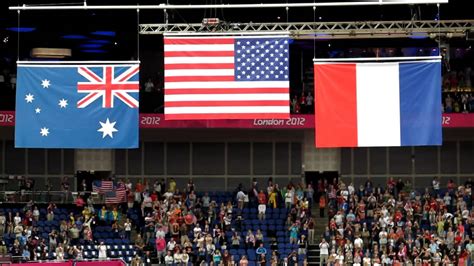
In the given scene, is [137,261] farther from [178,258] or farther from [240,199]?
[240,199]

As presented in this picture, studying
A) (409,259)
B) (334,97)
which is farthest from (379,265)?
(334,97)

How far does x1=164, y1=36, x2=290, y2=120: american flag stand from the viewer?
3512 cm

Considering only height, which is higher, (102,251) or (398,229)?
(398,229)

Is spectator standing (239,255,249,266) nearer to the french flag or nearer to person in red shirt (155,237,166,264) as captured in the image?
person in red shirt (155,237,166,264)

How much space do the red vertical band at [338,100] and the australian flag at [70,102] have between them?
5.48 m

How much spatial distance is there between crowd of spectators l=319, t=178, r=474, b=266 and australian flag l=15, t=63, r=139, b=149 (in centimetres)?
1202

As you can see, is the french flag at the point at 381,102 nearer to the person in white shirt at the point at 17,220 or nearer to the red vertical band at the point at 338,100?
the red vertical band at the point at 338,100

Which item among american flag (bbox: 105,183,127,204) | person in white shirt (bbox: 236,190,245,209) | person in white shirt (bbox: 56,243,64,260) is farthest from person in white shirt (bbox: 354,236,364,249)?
person in white shirt (bbox: 56,243,64,260)

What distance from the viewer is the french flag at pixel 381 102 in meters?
34.7

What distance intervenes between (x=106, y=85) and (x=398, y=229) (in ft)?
49.3

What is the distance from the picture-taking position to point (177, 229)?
152ft

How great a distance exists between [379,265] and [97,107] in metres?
13.1

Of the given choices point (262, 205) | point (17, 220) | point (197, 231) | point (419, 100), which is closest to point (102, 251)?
point (197, 231)

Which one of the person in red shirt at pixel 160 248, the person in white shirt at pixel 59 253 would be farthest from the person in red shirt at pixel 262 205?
the person in white shirt at pixel 59 253
